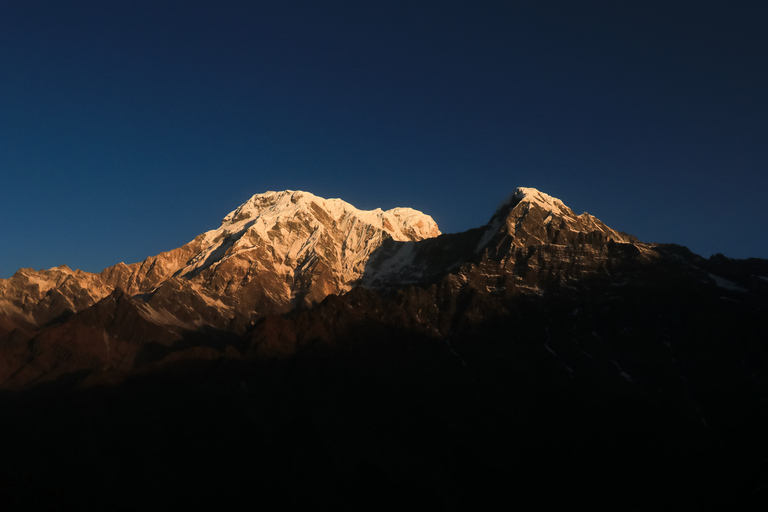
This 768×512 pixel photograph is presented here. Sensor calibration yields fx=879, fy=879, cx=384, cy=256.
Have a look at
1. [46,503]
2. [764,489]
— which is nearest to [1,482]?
[46,503]

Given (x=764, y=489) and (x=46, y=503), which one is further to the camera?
(x=46, y=503)

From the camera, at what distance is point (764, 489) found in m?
103

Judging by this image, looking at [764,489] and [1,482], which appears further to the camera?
[1,482]

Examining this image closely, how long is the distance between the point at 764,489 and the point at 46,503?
497ft

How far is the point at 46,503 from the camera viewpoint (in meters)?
193

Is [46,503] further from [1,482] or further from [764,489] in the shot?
[764,489]

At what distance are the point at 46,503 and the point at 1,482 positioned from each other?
478 inches

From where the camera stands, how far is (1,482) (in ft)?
643

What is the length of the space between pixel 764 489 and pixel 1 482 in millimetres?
161475
